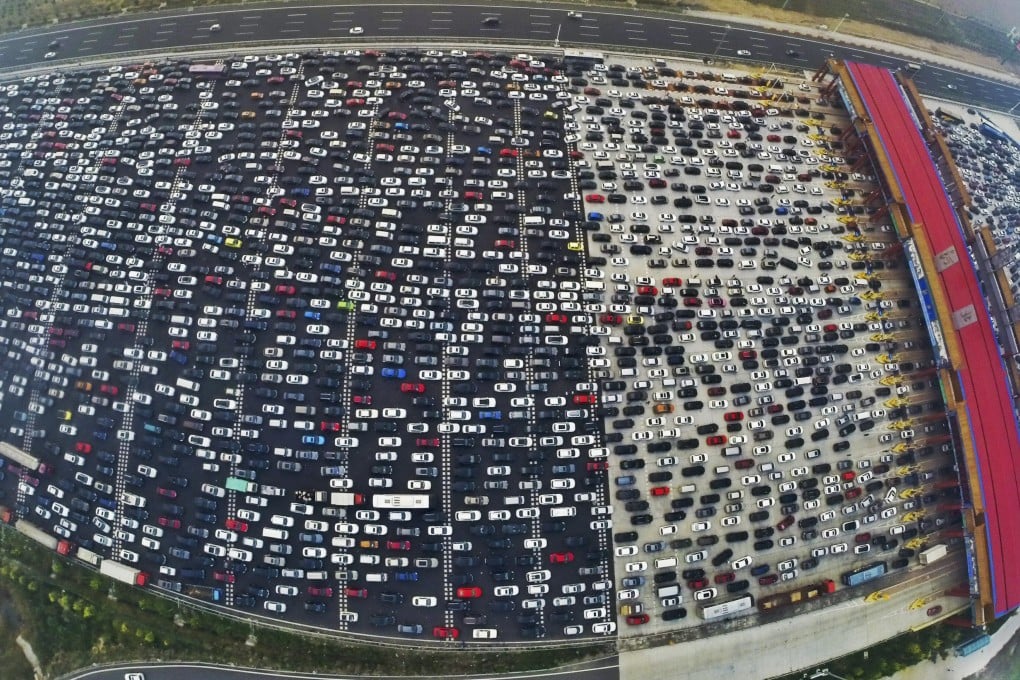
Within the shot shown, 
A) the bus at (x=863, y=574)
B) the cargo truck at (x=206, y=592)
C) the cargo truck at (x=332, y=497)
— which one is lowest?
the bus at (x=863, y=574)

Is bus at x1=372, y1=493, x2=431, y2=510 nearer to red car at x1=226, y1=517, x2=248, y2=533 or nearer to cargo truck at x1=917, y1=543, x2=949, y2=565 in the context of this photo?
red car at x1=226, y1=517, x2=248, y2=533

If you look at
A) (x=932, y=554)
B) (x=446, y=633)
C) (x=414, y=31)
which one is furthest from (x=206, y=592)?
(x=932, y=554)

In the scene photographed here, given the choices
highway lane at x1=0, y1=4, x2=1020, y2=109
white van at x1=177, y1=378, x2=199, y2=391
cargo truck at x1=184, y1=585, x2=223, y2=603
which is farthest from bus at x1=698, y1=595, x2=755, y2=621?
highway lane at x1=0, y1=4, x2=1020, y2=109

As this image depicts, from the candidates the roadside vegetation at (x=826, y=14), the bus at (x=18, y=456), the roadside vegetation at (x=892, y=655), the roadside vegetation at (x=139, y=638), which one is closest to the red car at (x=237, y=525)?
the roadside vegetation at (x=139, y=638)

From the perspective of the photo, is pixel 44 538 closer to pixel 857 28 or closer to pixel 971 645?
pixel 971 645

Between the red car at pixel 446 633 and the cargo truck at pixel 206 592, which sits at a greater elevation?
the cargo truck at pixel 206 592

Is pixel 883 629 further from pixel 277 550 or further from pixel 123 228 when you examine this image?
pixel 123 228

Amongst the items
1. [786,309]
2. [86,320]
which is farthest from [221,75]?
[786,309]

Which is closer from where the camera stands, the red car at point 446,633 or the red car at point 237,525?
the red car at point 446,633

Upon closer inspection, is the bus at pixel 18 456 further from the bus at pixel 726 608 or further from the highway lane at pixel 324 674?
the bus at pixel 726 608
